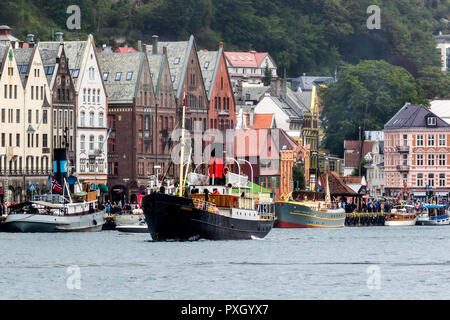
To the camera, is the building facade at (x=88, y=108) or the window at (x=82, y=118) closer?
the building facade at (x=88, y=108)

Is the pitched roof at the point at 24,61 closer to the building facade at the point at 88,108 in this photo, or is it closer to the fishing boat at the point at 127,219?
the building facade at the point at 88,108

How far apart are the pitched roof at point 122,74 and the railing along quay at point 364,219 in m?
29.5

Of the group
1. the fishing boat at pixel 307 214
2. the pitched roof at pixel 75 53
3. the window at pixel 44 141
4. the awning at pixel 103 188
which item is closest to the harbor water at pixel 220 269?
the fishing boat at pixel 307 214

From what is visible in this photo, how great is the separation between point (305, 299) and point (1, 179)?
Result: 93.0 meters

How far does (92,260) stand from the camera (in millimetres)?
95500

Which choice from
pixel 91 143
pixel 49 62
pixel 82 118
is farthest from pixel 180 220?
pixel 82 118

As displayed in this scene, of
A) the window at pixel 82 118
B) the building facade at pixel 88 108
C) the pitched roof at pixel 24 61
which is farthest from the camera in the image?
the window at pixel 82 118

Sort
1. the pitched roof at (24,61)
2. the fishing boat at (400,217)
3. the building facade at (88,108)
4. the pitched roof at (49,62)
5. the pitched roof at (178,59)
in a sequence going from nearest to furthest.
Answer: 1. the pitched roof at (24,61)
2. the pitched roof at (49,62)
3. the building facade at (88,108)
4. the fishing boat at (400,217)
5. the pitched roof at (178,59)

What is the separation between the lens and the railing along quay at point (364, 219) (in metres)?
184

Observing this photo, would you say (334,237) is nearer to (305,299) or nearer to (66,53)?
(66,53)

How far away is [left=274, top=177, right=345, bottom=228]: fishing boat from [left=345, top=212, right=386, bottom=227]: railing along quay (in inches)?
388

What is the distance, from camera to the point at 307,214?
16575 centimetres

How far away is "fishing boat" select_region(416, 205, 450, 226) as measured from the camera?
19438 centimetres

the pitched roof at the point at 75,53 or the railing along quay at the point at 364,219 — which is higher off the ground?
the pitched roof at the point at 75,53
